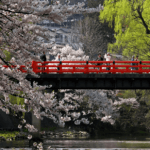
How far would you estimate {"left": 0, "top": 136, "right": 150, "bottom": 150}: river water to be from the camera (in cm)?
2536

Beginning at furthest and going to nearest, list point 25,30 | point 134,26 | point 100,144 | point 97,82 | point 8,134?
point 8,134 → point 134,26 → point 100,144 → point 97,82 → point 25,30

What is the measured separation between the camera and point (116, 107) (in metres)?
36.0

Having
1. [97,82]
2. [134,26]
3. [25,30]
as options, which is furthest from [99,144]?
[25,30]

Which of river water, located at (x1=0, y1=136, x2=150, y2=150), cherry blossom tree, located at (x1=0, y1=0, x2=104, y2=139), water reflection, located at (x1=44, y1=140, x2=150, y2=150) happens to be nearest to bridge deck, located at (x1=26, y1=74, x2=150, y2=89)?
river water, located at (x1=0, y1=136, x2=150, y2=150)

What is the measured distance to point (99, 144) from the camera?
27516mm

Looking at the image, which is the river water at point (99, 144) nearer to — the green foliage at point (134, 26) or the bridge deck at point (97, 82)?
the bridge deck at point (97, 82)

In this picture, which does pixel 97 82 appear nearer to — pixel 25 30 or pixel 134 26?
pixel 134 26

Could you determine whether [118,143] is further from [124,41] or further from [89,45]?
[89,45]

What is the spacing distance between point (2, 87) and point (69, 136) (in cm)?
2425

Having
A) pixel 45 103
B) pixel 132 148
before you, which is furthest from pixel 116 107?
pixel 45 103

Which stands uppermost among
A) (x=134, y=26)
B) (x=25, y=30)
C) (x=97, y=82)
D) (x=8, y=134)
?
(x=134, y=26)

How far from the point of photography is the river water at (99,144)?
2536 cm

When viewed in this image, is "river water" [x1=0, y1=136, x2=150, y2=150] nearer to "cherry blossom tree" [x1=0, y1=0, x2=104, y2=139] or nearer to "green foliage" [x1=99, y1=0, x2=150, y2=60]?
"green foliage" [x1=99, y1=0, x2=150, y2=60]

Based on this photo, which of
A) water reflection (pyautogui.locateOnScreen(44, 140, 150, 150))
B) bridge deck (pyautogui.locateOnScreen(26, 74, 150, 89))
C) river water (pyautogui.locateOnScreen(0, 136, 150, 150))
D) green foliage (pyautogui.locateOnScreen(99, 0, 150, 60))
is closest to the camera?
bridge deck (pyautogui.locateOnScreen(26, 74, 150, 89))
